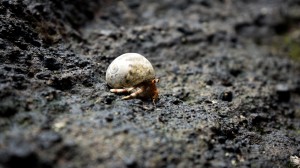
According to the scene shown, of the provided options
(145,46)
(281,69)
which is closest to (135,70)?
(145,46)

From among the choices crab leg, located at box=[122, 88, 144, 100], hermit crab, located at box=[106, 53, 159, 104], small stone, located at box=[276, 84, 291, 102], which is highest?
hermit crab, located at box=[106, 53, 159, 104]

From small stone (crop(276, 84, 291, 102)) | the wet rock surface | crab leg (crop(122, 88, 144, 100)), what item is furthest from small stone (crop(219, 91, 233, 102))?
crab leg (crop(122, 88, 144, 100))

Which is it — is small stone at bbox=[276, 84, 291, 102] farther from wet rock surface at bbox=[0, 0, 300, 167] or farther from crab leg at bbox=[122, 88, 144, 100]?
crab leg at bbox=[122, 88, 144, 100]

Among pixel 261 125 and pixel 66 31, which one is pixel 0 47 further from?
pixel 261 125

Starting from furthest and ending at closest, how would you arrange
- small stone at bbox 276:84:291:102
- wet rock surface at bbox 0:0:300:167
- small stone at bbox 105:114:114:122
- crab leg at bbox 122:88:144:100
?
small stone at bbox 276:84:291:102
crab leg at bbox 122:88:144:100
small stone at bbox 105:114:114:122
wet rock surface at bbox 0:0:300:167

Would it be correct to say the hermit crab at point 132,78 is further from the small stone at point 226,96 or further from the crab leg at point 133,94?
the small stone at point 226,96

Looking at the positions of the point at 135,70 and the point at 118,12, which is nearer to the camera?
the point at 135,70

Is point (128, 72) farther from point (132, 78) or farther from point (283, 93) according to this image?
point (283, 93)
